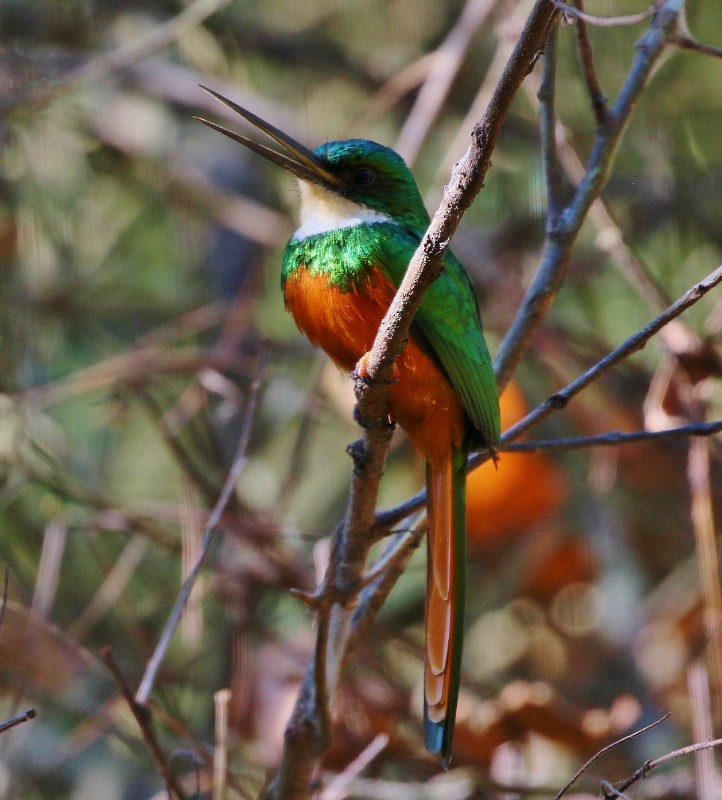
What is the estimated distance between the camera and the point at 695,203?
412cm

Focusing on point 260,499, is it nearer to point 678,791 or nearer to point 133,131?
point 133,131

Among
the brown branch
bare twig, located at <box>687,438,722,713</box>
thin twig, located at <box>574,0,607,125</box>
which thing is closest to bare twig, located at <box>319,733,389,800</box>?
the brown branch

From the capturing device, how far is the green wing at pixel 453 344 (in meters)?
2.17

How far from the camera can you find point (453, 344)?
220cm

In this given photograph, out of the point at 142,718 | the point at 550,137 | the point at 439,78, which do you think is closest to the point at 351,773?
the point at 142,718

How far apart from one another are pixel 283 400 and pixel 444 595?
79.5 inches

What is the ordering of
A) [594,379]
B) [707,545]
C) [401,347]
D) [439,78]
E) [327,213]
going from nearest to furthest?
[401,347] < [594,379] < [327,213] < [707,545] < [439,78]

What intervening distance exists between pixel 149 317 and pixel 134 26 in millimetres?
1325

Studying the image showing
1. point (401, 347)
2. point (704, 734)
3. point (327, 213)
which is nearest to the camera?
point (401, 347)

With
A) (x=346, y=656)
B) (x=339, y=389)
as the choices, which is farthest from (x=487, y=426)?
(x=339, y=389)

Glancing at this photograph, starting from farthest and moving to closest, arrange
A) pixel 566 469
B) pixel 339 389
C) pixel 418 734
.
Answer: pixel 566 469 < pixel 339 389 < pixel 418 734

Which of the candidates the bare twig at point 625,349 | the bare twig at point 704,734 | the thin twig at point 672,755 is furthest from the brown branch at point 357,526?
the bare twig at point 704,734

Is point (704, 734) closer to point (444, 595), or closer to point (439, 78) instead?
point (444, 595)

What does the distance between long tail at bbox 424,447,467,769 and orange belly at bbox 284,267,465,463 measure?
0.06 meters
